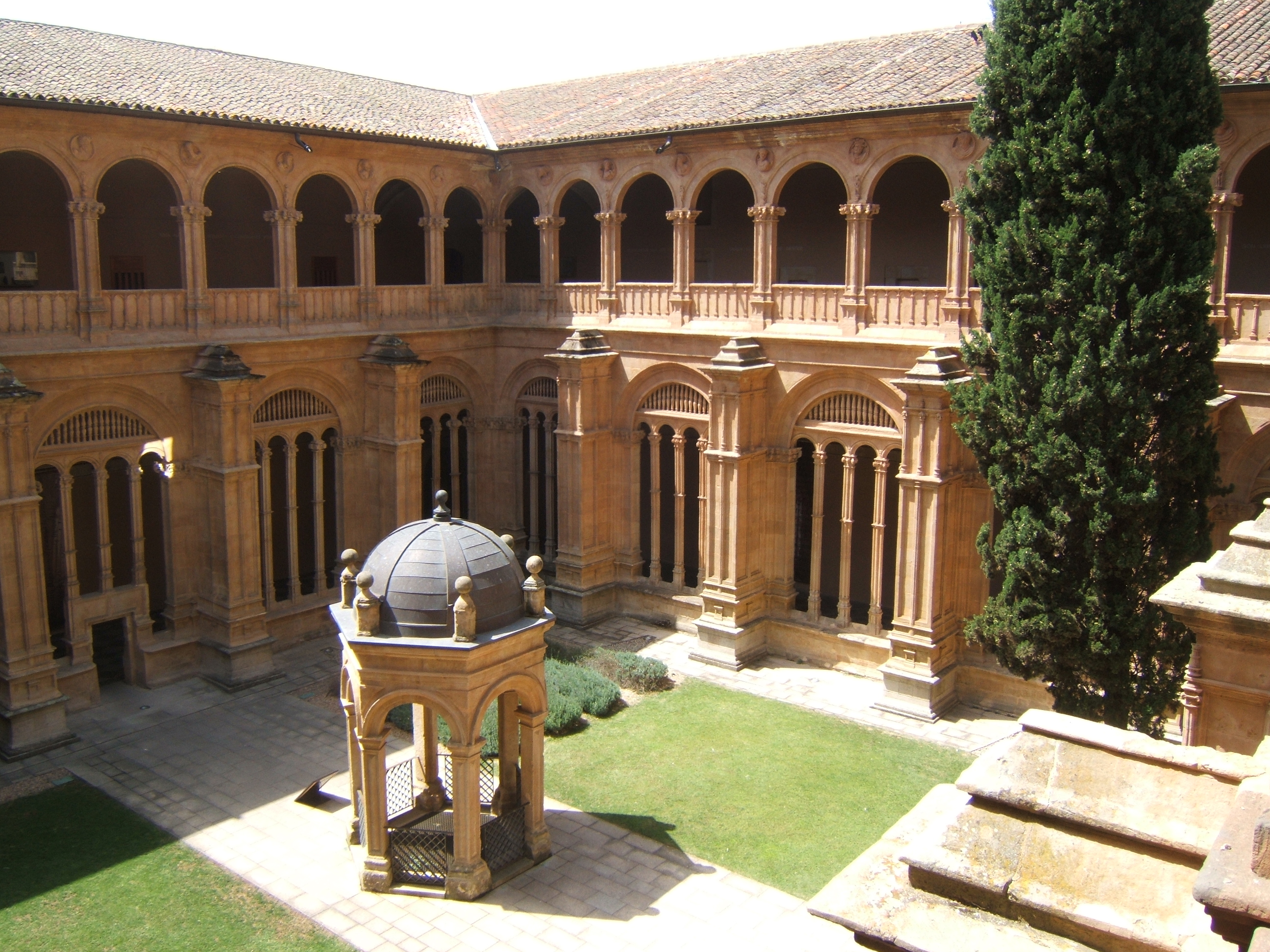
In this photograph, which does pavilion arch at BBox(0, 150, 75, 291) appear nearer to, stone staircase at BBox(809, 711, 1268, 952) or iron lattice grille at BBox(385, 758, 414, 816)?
iron lattice grille at BBox(385, 758, 414, 816)

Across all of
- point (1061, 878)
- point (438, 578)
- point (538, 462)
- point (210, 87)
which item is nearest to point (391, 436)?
point (538, 462)

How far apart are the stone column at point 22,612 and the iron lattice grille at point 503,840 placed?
857cm

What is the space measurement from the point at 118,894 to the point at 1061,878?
13.0 meters

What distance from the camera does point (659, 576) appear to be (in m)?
25.1

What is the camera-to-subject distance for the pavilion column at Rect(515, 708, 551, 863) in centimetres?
1416

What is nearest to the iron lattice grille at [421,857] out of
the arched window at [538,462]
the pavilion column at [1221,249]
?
the arched window at [538,462]

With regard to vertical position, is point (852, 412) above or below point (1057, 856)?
above

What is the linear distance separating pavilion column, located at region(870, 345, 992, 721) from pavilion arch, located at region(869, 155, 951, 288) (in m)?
5.75

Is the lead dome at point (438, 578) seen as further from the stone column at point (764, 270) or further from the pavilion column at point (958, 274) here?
the stone column at point (764, 270)

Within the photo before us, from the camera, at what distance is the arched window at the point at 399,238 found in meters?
30.2

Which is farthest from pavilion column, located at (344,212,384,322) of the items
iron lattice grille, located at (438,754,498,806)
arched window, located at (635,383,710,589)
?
iron lattice grille, located at (438,754,498,806)

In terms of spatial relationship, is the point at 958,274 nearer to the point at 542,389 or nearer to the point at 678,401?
the point at 678,401

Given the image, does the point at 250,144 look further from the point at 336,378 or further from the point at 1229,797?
the point at 1229,797

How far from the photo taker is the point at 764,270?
22.2 metres
